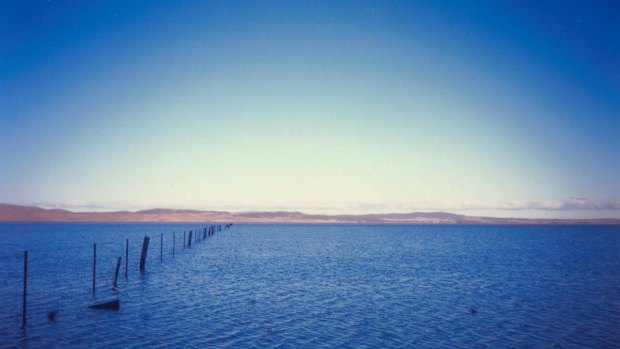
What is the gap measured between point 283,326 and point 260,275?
54.0ft

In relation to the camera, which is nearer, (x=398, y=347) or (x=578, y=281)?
(x=398, y=347)

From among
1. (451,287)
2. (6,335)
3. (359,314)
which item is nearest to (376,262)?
(451,287)

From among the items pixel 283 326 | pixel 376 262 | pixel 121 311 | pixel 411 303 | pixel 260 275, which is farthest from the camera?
pixel 376 262

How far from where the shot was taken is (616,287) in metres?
32.0

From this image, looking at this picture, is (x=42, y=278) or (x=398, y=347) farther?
(x=42, y=278)

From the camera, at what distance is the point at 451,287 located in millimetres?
30703

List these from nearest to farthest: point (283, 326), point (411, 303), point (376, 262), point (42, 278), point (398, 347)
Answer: point (398, 347) < point (283, 326) < point (411, 303) < point (42, 278) < point (376, 262)

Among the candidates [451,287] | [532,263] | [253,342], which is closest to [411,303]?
[451,287]

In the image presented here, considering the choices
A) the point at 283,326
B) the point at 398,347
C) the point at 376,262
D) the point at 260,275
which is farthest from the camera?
the point at 376,262

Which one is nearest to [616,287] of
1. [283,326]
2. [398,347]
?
[398,347]

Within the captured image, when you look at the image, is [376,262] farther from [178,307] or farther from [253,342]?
[253,342]

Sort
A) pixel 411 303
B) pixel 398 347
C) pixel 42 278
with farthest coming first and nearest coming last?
pixel 42 278 → pixel 411 303 → pixel 398 347

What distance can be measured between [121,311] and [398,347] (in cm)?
1317

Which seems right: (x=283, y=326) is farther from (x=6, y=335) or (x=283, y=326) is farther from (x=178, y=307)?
(x=6, y=335)
